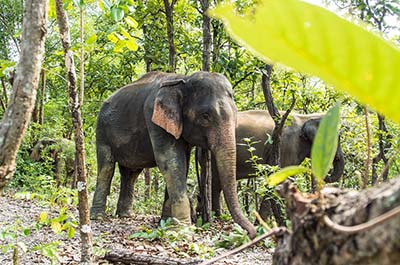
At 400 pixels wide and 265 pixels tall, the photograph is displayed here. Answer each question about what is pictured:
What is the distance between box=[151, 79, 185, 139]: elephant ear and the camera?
19.1 feet

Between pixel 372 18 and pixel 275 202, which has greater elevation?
pixel 372 18

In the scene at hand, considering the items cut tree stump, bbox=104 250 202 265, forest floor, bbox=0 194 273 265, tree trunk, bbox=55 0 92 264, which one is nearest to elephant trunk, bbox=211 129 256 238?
forest floor, bbox=0 194 273 265

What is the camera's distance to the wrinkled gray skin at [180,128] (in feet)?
18.2

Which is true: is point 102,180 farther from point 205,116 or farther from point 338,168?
point 338,168

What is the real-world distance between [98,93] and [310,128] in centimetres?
474

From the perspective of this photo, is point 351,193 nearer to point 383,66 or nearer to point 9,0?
point 383,66

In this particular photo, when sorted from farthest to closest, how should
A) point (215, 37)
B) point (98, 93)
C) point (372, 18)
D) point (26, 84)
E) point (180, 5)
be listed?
point (98, 93) < point (180, 5) < point (215, 37) < point (372, 18) < point (26, 84)

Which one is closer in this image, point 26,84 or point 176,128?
point 26,84

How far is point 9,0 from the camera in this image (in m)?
13.8

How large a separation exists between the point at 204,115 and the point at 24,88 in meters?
4.29

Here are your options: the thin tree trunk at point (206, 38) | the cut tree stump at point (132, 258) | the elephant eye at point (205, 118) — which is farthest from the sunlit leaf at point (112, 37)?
the thin tree trunk at point (206, 38)

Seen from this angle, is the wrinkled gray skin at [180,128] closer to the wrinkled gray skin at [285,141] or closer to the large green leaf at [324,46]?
the wrinkled gray skin at [285,141]

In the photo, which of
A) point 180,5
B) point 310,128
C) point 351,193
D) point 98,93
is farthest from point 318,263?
point 98,93

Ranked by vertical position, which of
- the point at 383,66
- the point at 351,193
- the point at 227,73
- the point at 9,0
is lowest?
the point at 351,193
